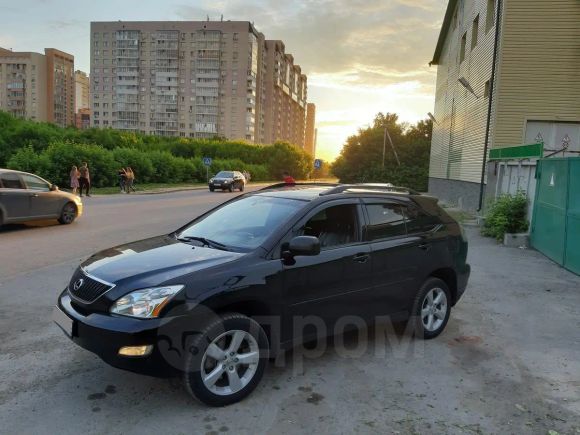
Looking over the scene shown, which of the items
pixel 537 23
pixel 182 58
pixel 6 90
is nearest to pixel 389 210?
pixel 537 23

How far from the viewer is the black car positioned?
320 cm

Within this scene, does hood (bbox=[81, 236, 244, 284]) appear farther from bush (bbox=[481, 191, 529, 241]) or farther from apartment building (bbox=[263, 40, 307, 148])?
apartment building (bbox=[263, 40, 307, 148])

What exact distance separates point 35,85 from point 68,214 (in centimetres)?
12059

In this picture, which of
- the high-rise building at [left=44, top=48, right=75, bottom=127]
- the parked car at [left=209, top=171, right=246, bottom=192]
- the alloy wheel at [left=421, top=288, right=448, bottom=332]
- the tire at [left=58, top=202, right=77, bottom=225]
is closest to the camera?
the alloy wheel at [left=421, top=288, right=448, bottom=332]

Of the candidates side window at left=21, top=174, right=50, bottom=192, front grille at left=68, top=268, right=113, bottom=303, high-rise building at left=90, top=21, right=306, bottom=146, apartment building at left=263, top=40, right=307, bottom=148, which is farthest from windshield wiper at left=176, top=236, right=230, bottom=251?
apartment building at left=263, top=40, right=307, bottom=148

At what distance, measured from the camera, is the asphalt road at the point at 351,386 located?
323cm

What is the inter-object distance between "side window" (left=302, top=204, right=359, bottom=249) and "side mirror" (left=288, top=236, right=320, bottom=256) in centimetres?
38

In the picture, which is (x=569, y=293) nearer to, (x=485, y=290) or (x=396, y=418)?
(x=485, y=290)

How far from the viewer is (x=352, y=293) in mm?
4160

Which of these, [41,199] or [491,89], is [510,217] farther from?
[41,199]

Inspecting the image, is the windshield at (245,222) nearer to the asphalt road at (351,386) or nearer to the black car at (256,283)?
the black car at (256,283)

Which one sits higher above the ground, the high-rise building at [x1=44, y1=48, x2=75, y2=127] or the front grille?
the high-rise building at [x1=44, y1=48, x2=75, y2=127]

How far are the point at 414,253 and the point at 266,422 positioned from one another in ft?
7.47

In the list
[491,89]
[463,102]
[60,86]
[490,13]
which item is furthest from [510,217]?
[60,86]
